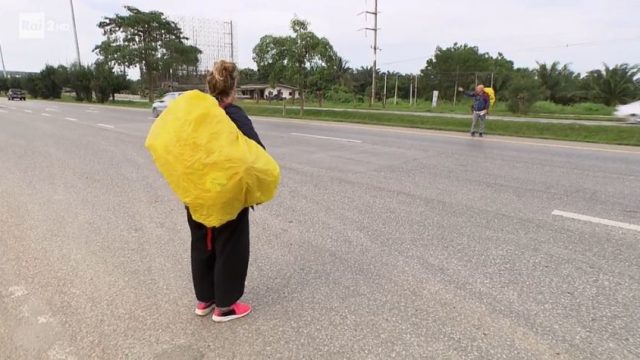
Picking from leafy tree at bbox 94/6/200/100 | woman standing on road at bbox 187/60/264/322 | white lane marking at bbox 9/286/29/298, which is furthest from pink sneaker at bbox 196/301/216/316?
leafy tree at bbox 94/6/200/100

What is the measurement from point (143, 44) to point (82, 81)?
10.3 metres

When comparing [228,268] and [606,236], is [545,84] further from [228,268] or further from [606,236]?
[228,268]

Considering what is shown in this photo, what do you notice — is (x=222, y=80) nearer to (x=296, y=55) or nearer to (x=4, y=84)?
(x=296, y=55)

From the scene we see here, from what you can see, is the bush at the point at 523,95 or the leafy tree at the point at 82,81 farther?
the leafy tree at the point at 82,81

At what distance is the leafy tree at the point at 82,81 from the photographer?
165 ft

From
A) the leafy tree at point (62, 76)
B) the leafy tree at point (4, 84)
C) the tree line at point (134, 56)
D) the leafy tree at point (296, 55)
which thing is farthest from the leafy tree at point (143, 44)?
the leafy tree at point (4, 84)

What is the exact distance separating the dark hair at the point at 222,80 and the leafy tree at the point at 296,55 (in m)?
20.2

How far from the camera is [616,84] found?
30.5m

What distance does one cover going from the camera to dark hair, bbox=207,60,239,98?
256cm

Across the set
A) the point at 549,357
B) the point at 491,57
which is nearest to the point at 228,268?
the point at 549,357

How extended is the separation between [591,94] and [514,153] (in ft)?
93.0

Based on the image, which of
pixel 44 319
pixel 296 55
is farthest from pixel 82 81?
pixel 44 319

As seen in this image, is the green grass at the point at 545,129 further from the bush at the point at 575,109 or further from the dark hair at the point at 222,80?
the dark hair at the point at 222,80

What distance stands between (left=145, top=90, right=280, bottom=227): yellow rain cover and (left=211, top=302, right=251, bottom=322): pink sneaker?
73 cm
